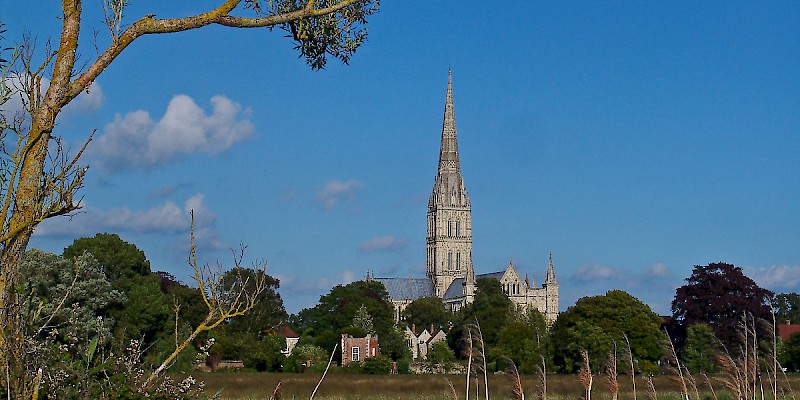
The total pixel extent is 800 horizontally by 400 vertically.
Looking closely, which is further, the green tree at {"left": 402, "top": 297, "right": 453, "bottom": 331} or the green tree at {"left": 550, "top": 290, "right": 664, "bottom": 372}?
the green tree at {"left": 402, "top": 297, "right": 453, "bottom": 331}

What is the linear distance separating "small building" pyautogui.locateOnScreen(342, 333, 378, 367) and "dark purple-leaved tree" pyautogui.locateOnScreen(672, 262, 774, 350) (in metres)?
26.1

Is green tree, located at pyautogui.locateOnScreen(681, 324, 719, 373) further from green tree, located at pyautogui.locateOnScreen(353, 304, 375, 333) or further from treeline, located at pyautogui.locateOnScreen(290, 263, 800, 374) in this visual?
green tree, located at pyautogui.locateOnScreen(353, 304, 375, 333)

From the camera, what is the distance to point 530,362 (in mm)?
75000

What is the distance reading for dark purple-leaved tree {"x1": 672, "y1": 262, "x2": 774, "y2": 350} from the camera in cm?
8075

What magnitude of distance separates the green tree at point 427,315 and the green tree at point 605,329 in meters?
94.0

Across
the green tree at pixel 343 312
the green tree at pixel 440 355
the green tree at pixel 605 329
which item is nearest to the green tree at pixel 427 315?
the green tree at pixel 343 312

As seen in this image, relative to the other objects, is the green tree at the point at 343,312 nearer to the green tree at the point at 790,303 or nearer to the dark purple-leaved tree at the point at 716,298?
the dark purple-leaved tree at the point at 716,298

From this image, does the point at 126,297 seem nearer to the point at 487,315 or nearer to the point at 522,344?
the point at 522,344

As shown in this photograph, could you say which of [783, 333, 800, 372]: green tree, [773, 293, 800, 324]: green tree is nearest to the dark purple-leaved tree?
[783, 333, 800, 372]: green tree

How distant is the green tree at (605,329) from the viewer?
69125 millimetres

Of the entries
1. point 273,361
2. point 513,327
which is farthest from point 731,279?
point 273,361

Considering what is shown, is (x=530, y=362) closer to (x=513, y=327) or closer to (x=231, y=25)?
(x=513, y=327)

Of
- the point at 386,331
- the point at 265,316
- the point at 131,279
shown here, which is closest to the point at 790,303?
the point at 386,331

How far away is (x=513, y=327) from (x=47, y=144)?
81.7 m
